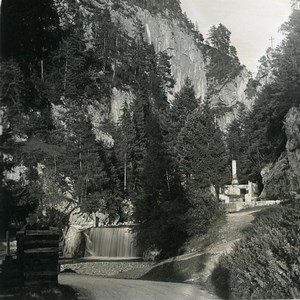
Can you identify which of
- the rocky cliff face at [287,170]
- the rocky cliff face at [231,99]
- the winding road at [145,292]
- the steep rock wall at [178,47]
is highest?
the steep rock wall at [178,47]

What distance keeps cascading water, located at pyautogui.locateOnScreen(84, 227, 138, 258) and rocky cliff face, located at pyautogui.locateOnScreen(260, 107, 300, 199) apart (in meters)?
3.05

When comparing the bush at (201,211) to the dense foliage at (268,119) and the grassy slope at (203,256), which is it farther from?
the dense foliage at (268,119)

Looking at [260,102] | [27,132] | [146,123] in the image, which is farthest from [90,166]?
[260,102]

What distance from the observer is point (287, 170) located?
248 inches

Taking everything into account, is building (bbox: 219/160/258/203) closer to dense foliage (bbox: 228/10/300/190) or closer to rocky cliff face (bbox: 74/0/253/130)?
dense foliage (bbox: 228/10/300/190)

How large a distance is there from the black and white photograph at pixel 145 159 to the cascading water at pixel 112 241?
0.16ft

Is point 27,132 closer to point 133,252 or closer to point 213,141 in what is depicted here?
point 213,141

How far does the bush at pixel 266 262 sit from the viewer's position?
4.07 meters

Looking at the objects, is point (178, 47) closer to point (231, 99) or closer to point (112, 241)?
point (231, 99)

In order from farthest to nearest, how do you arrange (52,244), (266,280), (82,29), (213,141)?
(82,29) → (213,141) → (52,244) → (266,280)

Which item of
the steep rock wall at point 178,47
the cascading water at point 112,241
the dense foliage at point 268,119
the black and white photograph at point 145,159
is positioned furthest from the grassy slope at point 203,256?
the steep rock wall at point 178,47

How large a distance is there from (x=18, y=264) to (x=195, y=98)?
4.10 meters

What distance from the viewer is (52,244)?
4508 mm

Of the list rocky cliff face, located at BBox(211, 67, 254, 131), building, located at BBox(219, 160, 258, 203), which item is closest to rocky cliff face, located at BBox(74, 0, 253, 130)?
rocky cliff face, located at BBox(211, 67, 254, 131)
